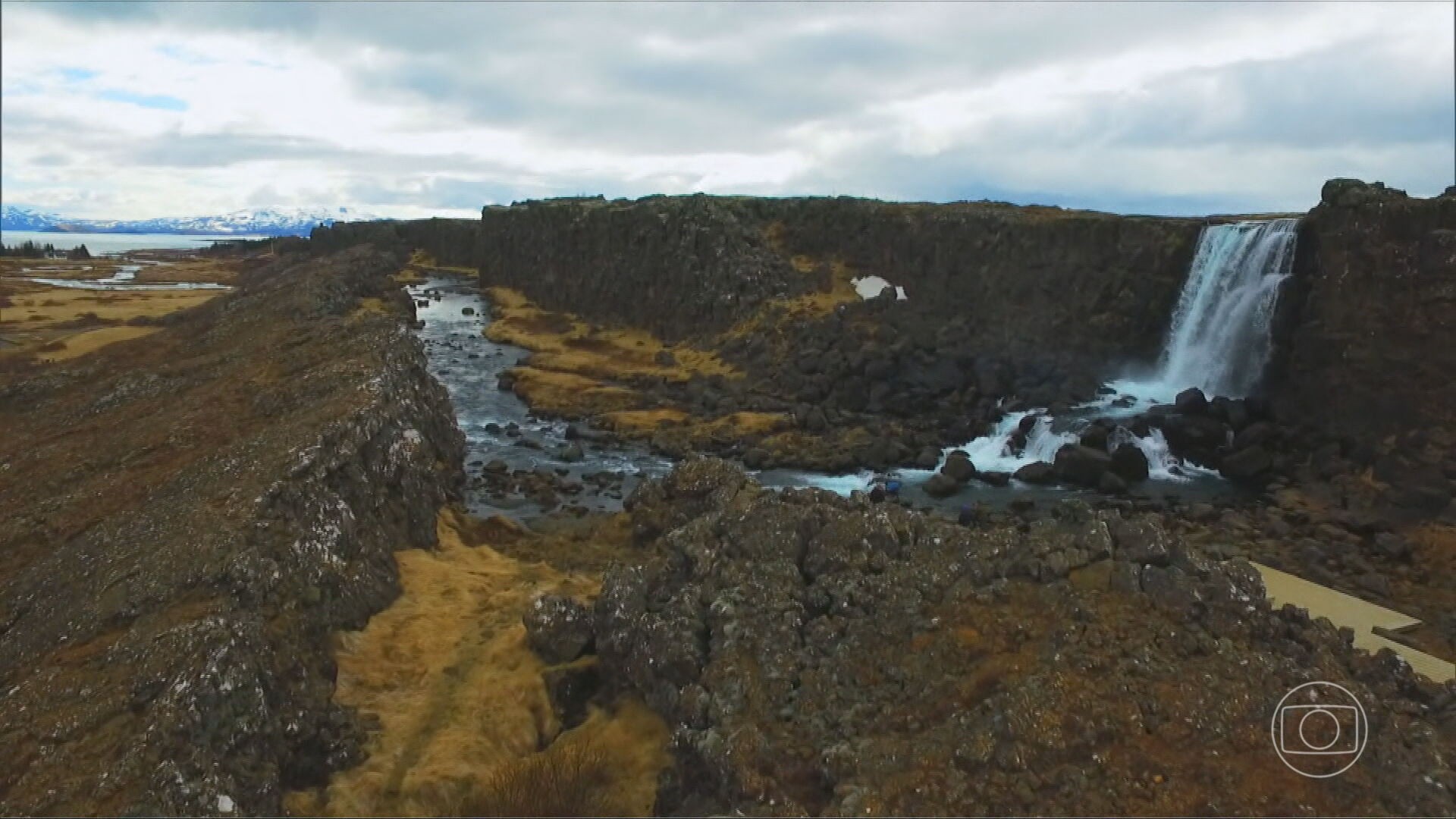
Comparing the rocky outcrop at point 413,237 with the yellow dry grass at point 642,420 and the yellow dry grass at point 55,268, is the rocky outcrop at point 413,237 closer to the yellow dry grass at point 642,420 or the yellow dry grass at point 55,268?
the yellow dry grass at point 55,268

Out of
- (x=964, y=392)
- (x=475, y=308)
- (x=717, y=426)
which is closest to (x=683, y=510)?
(x=717, y=426)

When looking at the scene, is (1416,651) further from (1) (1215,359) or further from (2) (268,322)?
(2) (268,322)

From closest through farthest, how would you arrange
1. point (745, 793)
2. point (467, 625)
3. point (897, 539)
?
point (745, 793) → point (897, 539) → point (467, 625)

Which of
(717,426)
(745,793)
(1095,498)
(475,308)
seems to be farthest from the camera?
(475,308)

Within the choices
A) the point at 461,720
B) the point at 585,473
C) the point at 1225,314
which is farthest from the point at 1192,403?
the point at 461,720

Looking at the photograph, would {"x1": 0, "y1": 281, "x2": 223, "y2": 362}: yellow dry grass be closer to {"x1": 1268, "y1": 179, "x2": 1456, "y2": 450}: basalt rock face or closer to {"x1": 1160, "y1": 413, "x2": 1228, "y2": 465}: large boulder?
{"x1": 1160, "y1": 413, "x2": 1228, "y2": 465}: large boulder

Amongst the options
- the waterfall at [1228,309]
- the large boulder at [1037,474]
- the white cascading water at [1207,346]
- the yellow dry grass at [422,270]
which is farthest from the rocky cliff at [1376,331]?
the yellow dry grass at [422,270]
